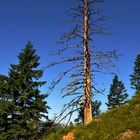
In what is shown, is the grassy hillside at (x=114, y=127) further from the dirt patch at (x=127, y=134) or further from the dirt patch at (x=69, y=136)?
the dirt patch at (x=69, y=136)

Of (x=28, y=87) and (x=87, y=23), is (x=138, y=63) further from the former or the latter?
(x=87, y=23)

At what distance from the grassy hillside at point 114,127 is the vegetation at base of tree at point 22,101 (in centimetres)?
1731

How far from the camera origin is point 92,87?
62.3 feet

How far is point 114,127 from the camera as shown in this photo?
1329 cm

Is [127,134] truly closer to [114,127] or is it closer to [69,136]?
[114,127]

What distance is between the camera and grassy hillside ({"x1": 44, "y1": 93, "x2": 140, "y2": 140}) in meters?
12.3

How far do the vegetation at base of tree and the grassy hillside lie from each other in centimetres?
1731

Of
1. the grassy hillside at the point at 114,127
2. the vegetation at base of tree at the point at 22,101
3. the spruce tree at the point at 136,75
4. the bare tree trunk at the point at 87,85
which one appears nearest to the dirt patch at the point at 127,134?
the grassy hillside at the point at 114,127

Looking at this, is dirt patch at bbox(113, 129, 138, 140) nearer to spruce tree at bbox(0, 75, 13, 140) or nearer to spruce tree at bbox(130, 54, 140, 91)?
spruce tree at bbox(0, 75, 13, 140)

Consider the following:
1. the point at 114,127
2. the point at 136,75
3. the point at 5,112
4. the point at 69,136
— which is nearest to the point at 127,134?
the point at 114,127

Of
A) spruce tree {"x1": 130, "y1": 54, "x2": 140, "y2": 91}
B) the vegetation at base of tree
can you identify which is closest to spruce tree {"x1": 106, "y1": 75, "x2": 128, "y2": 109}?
spruce tree {"x1": 130, "y1": 54, "x2": 140, "y2": 91}

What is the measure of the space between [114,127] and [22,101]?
21.9 m

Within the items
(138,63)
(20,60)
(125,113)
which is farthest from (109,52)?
(138,63)

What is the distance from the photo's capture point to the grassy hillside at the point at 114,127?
12328mm
